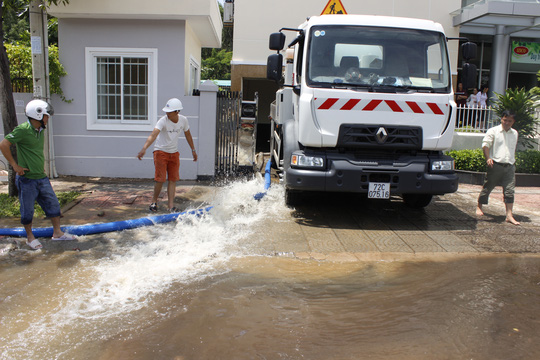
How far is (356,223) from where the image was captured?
7074 millimetres

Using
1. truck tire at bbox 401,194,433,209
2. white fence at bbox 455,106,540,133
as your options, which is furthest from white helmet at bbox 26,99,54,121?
white fence at bbox 455,106,540,133

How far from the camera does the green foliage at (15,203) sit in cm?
687

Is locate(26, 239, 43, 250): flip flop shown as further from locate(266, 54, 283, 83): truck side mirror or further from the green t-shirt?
locate(266, 54, 283, 83): truck side mirror

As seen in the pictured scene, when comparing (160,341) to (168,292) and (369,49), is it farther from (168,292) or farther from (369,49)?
(369,49)

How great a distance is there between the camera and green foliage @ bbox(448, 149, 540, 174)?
11.5 meters

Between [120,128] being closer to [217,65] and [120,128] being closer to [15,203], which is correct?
[15,203]

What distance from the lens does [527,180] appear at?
11.5 m

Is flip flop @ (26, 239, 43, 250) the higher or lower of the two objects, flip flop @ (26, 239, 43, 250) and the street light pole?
the lower

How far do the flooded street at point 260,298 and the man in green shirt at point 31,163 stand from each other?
50cm

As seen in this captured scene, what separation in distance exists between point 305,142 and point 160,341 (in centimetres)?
379

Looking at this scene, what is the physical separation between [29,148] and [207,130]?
4.92 m

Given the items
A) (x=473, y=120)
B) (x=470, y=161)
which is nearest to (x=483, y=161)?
(x=470, y=161)

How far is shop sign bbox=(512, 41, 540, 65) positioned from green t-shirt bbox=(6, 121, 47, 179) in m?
18.7

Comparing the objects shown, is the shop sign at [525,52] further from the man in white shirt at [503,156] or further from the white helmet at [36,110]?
the white helmet at [36,110]
